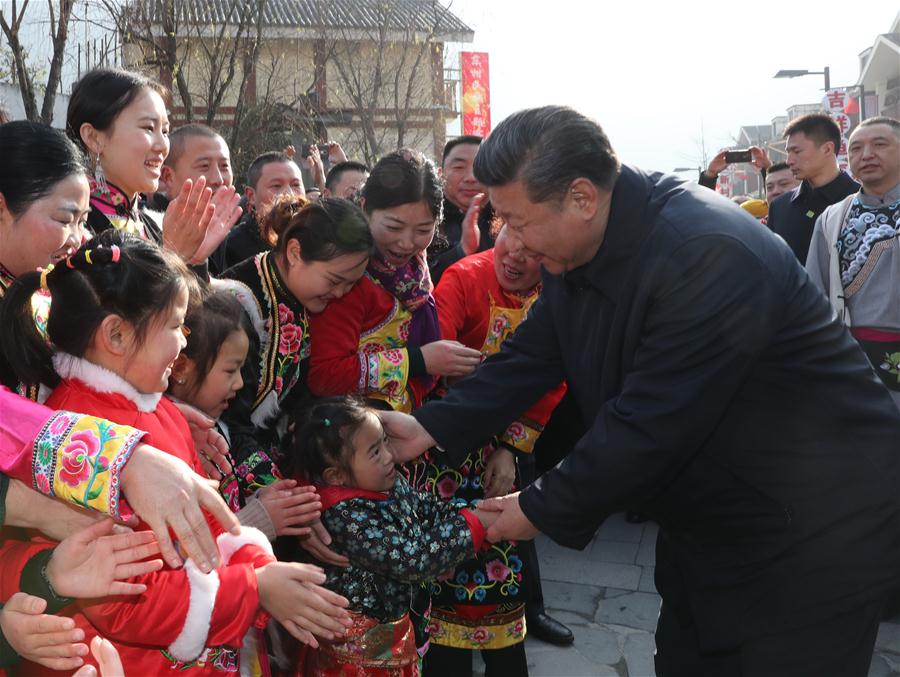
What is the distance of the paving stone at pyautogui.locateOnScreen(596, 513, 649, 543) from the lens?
4977 millimetres

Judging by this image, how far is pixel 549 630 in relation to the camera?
3594 millimetres

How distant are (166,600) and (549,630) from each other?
92.2 inches

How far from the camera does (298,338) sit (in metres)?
2.53

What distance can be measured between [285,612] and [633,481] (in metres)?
0.83

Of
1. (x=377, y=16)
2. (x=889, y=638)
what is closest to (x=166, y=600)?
(x=889, y=638)

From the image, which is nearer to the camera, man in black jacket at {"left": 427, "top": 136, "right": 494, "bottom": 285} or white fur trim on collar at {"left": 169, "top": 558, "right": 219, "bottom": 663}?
white fur trim on collar at {"left": 169, "top": 558, "right": 219, "bottom": 663}

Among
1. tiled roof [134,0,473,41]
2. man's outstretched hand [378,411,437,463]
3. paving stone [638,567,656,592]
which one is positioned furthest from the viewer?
tiled roof [134,0,473,41]

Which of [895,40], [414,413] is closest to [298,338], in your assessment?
[414,413]

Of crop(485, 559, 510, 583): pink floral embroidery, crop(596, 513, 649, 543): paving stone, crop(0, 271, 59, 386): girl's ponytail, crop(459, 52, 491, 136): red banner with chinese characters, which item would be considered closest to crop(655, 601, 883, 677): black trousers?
crop(485, 559, 510, 583): pink floral embroidery

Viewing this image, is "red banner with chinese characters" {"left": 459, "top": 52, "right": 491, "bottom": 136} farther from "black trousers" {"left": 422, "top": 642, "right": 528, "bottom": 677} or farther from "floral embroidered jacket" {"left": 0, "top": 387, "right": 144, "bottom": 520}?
"floral embroidered jacket" {"left": 0, "top": 387, "right": 144, "bottom": 520}

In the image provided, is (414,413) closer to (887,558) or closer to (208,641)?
(208,641)

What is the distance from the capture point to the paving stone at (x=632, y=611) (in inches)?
149

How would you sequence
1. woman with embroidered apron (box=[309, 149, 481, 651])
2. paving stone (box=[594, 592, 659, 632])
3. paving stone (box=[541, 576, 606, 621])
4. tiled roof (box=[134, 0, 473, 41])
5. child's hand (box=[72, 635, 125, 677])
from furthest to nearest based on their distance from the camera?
1. tiled roof (box=[134, 0, 473, 41])
2. paving stone (box=[541, 576, 606, 621])
3. paving stone (box=[594, 592, 659, 632])
4. woman with embroidered apron (box=[309, 149, 481, 651])
5. child's hand (box=[72, 635, 125, 677])

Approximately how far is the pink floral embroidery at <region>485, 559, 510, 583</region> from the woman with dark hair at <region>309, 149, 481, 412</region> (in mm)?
580
